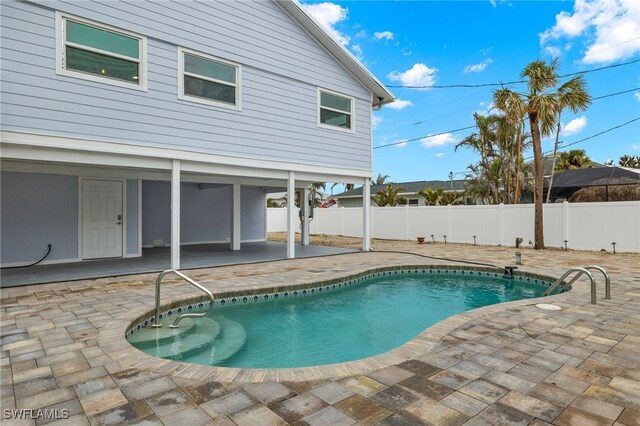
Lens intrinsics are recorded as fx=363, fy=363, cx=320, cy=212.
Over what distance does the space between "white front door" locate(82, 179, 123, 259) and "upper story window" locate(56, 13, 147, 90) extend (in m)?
3.35

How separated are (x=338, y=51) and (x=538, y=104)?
6578mm

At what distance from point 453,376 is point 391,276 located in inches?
229

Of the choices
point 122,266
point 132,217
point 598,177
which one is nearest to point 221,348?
point 122,266

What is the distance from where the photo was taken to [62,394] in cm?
251

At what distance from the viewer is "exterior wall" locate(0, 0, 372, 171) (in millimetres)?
5898

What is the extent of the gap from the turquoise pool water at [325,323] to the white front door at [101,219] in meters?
5.28

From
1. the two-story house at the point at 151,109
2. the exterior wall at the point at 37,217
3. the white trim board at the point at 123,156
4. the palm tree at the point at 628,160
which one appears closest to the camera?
the white trim board at the point at 123,156

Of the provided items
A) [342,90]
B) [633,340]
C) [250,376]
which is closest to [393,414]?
[250,376]

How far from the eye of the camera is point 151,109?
716 centimetres

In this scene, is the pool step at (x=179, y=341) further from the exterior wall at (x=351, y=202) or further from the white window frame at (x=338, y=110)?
the exterior wall at (x=351, y=202)

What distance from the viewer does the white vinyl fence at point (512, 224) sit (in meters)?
11.0

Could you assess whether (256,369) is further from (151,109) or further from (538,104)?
(538,104)

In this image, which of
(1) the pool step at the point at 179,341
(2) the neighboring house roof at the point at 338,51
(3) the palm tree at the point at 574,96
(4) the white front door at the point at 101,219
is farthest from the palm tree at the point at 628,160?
(1) the pool step at the point at 179,341

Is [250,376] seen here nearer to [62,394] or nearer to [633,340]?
[62,394]
